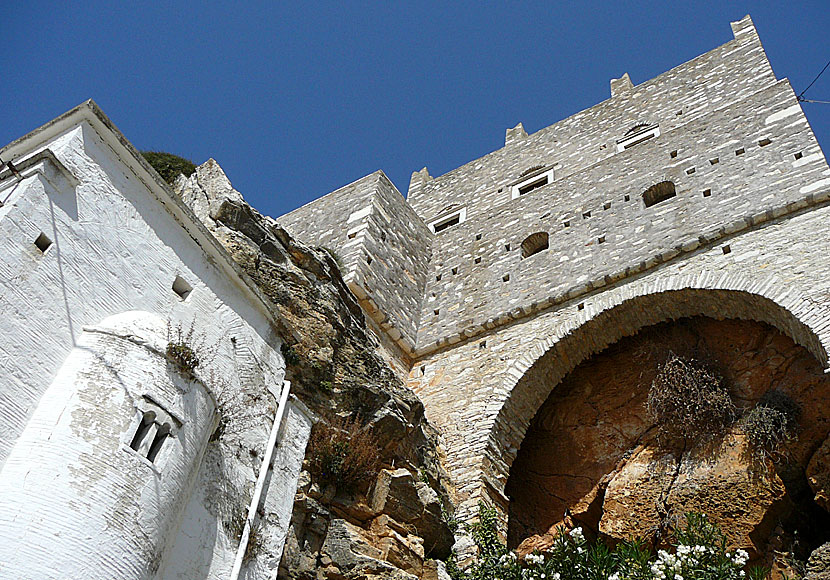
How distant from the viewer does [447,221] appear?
1538 cm

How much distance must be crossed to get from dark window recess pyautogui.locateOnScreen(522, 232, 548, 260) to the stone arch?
205cm

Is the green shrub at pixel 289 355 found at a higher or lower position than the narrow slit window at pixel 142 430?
higher

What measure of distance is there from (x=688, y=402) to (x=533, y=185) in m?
6.76

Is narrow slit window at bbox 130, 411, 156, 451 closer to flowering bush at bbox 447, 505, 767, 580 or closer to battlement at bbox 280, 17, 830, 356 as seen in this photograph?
flowering bush at bbox 447, 505, 767, 580

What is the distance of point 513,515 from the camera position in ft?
32.2

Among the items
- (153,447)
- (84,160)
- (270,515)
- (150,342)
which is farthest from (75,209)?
(270,515)

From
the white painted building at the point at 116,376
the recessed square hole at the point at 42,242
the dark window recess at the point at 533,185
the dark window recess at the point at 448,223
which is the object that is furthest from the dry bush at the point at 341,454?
the dark window recess at the point at 533,185

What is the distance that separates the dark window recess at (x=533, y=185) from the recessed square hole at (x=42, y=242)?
11.5m

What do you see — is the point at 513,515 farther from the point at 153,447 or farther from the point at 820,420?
the point at 153,447

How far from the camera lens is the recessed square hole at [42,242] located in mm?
4250

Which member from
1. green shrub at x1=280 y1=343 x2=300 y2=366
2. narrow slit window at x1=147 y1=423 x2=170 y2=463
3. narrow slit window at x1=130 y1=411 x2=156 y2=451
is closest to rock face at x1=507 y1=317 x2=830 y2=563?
green shrub at x1=280 y1=343 x2=300 y2=366

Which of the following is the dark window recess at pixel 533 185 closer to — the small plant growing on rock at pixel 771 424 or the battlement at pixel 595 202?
the battlement at pixel 595 202

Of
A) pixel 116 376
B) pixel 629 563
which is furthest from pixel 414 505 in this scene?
pixel 116 376

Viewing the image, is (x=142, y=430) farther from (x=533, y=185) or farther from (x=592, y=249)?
(x=533, y=185)
